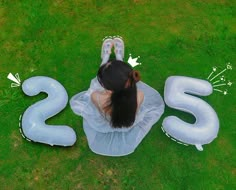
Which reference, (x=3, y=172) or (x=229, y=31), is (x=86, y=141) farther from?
(x=229, y=31)

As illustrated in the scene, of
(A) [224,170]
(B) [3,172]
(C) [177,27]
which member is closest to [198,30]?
(C) [177,27]

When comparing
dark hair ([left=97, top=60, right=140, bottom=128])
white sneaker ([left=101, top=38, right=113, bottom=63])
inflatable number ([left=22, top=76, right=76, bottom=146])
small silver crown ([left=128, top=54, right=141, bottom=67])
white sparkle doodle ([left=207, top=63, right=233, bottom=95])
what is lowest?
inflatable number ([left=22, top=76, right=76, bottom=146])

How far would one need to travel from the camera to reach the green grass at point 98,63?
13.3 ft

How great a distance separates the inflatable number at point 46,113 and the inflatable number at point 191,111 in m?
1.13

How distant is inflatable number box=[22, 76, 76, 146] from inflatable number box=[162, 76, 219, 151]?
1.13m

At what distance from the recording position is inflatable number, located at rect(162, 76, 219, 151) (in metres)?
3.98

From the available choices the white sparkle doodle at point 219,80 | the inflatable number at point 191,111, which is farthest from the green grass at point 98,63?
the inflatable number at point 191,111

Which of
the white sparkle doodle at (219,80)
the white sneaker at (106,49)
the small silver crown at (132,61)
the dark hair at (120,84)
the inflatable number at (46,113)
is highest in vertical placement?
the dark hair at (120,84)

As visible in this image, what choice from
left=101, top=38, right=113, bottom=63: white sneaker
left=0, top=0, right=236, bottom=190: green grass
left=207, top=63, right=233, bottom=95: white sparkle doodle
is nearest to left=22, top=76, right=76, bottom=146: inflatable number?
left=0, top=0, right=236, bottom=190: green grass

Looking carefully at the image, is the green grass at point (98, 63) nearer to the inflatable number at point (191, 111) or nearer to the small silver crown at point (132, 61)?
the small silver crown at point (132, 61)

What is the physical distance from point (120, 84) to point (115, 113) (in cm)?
39

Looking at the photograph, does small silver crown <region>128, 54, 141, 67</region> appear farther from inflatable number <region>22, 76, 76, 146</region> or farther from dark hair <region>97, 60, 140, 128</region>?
dark hair <region>97, 60, 140, 128</region>

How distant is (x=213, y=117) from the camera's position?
13.3 feet

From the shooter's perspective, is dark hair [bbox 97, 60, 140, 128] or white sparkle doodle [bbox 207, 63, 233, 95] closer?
dark hair [bbox 97, 60, 140, 128]
